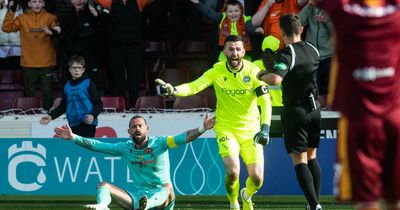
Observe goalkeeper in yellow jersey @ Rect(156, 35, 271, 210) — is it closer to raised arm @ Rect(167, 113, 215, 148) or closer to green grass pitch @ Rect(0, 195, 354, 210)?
raised arm @ Rect(167, 113, 215, 148)

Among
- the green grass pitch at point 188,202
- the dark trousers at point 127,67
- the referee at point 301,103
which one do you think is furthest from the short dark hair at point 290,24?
the dark trousers at point 127,67

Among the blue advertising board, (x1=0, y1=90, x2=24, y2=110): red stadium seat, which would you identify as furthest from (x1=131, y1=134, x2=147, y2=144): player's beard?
(x1=0, y1=90, x2=24, y2=110): red stadium seat

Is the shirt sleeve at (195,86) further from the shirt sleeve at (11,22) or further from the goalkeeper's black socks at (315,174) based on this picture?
the shirt sleeve at (11,22)

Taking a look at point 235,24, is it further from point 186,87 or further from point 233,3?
point 186,87

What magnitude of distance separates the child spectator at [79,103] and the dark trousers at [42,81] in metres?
2.28

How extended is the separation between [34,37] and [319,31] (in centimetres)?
426

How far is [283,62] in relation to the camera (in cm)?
1002

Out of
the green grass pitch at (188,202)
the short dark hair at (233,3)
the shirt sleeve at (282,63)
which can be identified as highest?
the short dark hair at (233,3)

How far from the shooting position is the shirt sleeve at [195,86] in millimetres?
10828

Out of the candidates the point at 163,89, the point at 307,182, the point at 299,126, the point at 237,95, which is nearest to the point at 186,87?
the point at 237,95

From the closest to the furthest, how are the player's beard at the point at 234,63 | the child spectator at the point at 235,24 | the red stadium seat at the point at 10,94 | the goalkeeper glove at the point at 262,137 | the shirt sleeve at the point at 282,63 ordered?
the shirt sleeve at the point at 282,63, the goalkeeper glove at the point at 262,137, the player's beard at the point at 234,63, the child spectator at the point at 235,24, the red stadium seat at the point at 10,94

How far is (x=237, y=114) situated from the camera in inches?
438

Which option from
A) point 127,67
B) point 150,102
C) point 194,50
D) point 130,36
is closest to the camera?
point 150,102

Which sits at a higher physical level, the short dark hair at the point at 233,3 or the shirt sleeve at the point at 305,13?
the short dark hair at the point at 233,3
